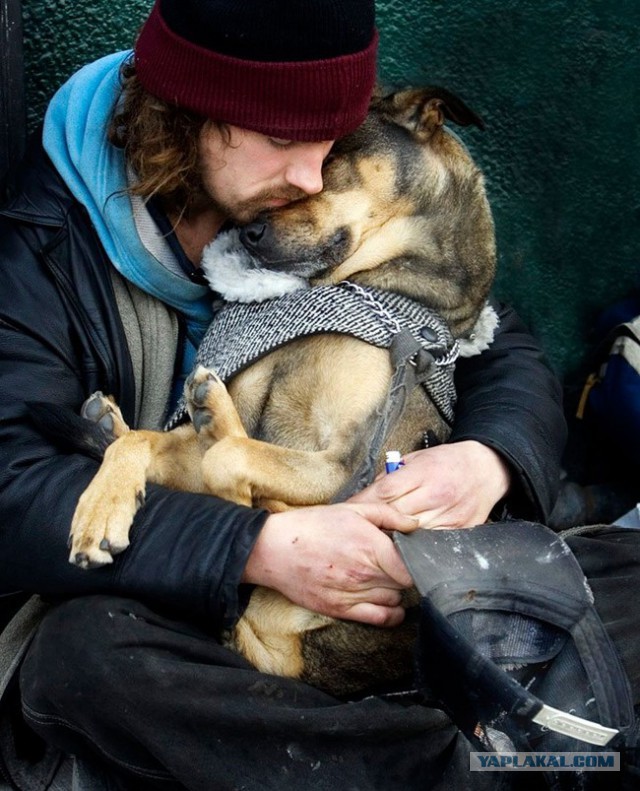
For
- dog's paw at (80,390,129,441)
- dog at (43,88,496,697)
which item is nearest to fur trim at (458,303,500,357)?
dog at (43,88,496,697)

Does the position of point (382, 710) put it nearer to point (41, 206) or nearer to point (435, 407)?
point (435, 407)

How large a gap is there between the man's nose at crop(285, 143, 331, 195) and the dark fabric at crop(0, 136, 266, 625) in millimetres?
506

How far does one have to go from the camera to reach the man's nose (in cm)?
255

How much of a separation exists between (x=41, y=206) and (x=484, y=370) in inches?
48.8

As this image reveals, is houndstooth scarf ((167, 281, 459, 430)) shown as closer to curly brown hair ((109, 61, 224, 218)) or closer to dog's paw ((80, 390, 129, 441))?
dog's paw ((80, 390, 129, 441))

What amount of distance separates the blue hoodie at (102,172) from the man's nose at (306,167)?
0.37 metres

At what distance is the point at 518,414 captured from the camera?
277 centimetres

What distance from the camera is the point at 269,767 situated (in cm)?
219

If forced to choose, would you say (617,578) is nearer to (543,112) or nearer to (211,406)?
(211,406)

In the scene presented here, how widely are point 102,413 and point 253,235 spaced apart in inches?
22.4

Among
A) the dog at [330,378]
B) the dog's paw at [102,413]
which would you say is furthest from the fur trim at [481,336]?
the dog's paw at [102,413]

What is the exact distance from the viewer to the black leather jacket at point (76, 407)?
7.42 feet

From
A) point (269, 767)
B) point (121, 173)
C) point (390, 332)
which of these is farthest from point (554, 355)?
point (269, 767)

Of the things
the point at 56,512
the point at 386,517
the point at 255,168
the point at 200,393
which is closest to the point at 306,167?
the point at 255,168
